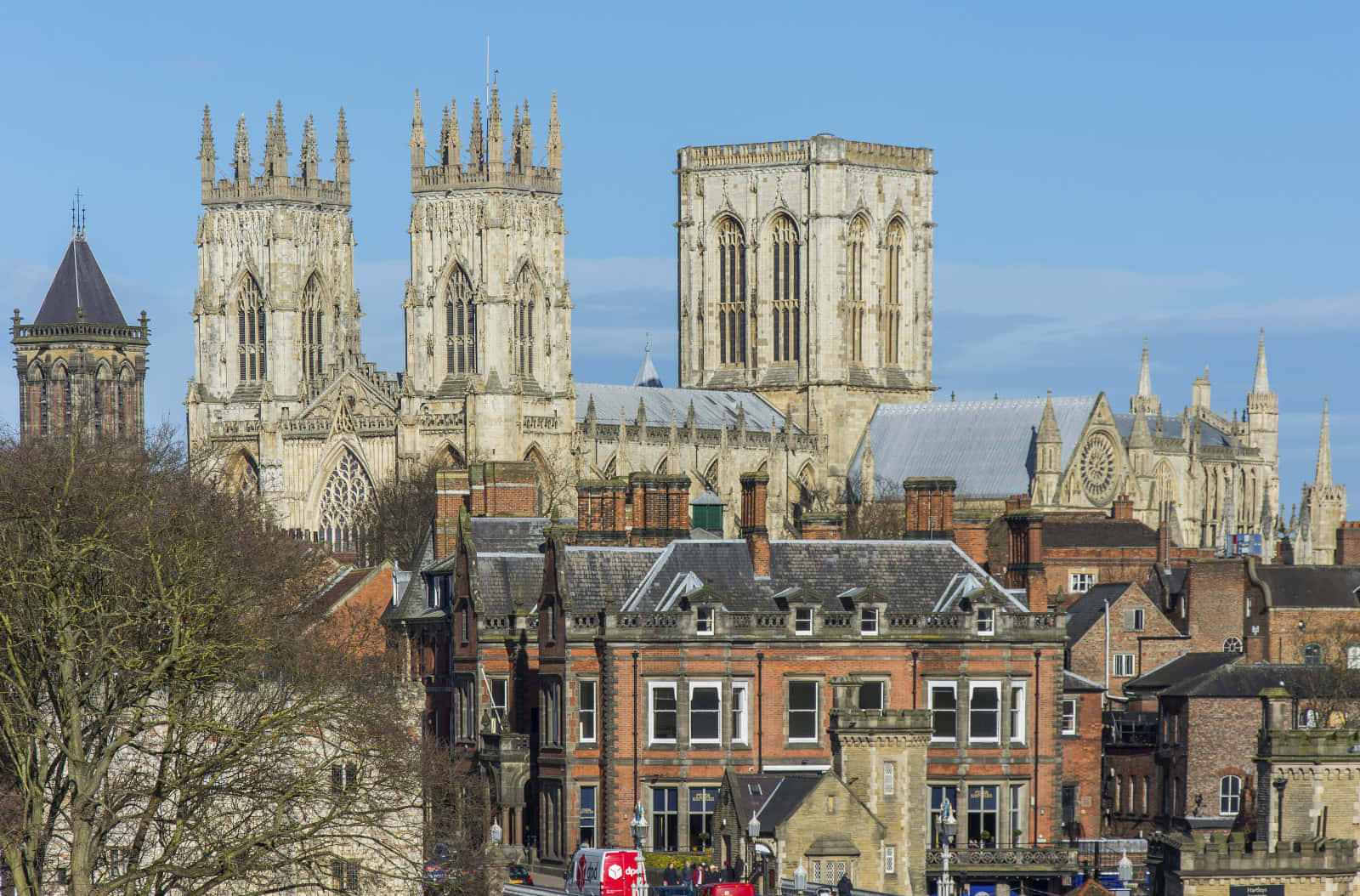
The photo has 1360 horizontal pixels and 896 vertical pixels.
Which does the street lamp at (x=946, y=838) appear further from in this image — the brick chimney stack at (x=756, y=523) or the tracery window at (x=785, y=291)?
the tracery window at (x=785, y=291)

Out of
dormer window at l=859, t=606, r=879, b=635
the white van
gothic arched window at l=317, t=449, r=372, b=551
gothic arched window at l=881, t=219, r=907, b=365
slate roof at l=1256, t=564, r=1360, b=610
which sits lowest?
the white van

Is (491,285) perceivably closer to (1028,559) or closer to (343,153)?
(343,153)

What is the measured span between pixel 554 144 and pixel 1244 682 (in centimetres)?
6111

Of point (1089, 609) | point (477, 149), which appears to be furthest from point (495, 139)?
point (1089, 609)

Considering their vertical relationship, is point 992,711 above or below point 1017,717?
above

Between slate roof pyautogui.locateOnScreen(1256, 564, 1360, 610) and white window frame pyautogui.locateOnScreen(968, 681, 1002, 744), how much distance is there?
26.0 meters

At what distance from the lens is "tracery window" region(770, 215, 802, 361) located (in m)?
146

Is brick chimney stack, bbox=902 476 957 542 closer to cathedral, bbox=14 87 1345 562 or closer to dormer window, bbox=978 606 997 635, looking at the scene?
dormer window, bbox=978 606 997 635

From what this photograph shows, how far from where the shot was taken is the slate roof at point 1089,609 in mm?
76812

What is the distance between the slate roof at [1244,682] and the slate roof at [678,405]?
2288 inches

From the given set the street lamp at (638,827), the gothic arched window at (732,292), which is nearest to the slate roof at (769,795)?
the street lamp at (638,827)

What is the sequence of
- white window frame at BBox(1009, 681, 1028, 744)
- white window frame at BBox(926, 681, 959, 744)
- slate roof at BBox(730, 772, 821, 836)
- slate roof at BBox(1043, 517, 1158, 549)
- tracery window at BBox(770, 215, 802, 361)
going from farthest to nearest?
tracery window at BBox(770, 215, 802, 361), slate roof at BBox(1043, 517, 1158, 549), white window frame at BBox(1009, 681, 1028, 744), white window frame at BBox(926, 681, 959, 744), slate roof at BBox(730, 772, 821, 836)

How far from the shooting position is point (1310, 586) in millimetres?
87188

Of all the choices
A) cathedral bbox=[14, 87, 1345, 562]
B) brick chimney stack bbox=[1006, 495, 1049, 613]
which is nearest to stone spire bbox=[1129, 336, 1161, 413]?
cathedral bbox=[14, 87, 1345, 562]
